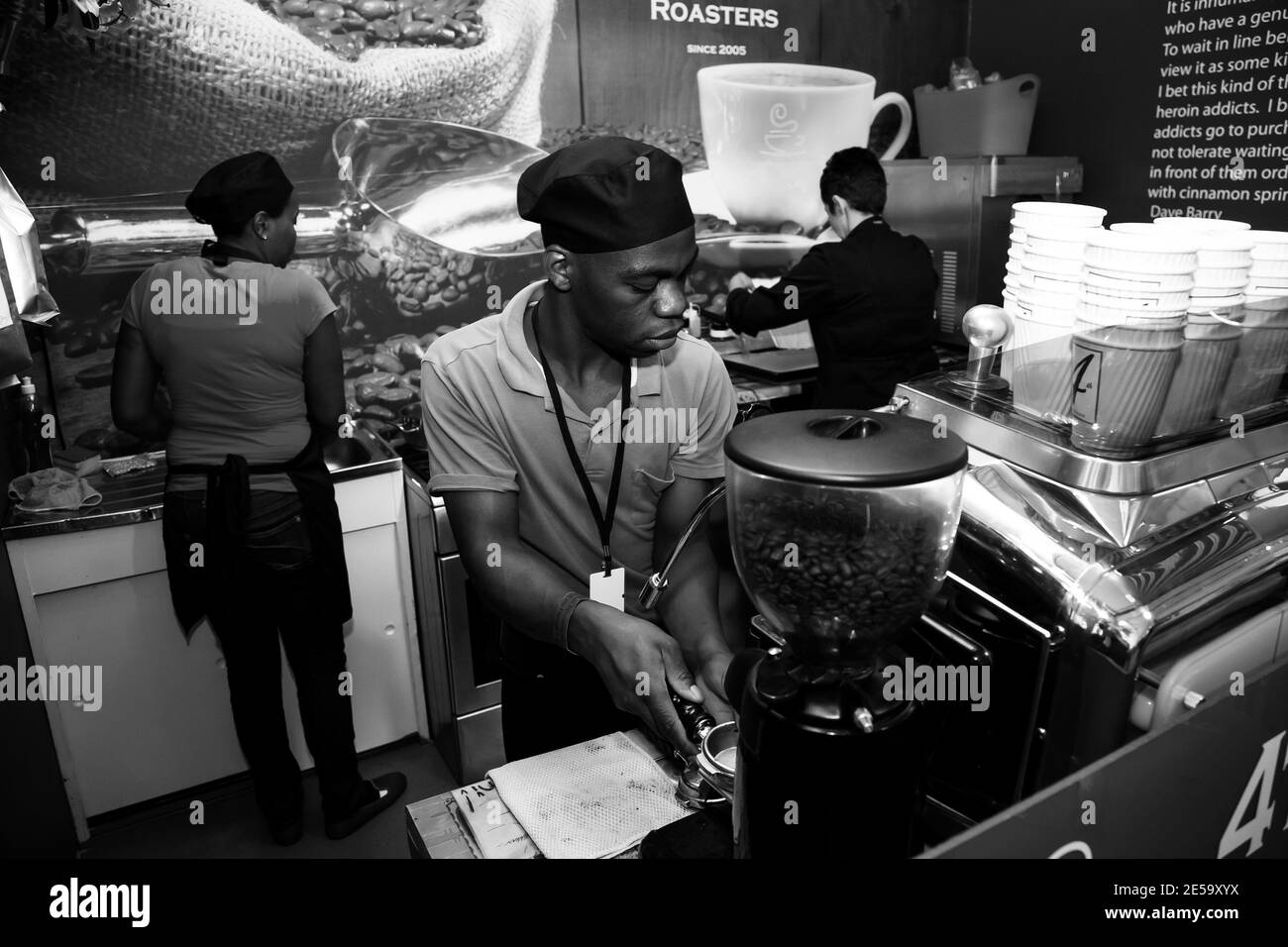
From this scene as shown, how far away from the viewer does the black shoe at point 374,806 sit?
8.38ft

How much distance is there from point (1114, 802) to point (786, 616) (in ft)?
1.09

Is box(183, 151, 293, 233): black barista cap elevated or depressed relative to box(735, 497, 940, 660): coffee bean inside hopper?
elevated

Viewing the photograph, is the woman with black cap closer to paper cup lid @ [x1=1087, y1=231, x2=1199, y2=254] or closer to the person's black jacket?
the person's black jacket

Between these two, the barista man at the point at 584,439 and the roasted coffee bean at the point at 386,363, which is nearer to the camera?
→ the barista man at the point at 584,439

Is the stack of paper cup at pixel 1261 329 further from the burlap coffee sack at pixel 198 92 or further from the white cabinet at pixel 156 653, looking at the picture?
the burlap coffee sack at pixel 198 92

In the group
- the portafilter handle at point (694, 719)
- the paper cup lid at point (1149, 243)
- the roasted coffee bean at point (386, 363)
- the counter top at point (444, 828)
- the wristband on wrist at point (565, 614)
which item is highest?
the paper cup lid at point (1149, 243)

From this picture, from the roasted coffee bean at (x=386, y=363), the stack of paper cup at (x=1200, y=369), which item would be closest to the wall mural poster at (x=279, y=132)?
the roasted coffee bean at (x=386, y=363)

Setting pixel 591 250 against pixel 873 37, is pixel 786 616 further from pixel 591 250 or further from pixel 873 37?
pixel 873 37

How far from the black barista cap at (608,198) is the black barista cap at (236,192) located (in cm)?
113

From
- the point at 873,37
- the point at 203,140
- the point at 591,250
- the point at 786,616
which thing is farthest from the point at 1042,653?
the point at 873,37

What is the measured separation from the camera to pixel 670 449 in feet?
5.16

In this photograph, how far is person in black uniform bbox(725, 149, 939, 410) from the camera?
9.68 ft

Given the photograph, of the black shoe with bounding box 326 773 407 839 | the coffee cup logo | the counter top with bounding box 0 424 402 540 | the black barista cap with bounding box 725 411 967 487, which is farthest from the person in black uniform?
the black barista cap with bounding box 725 411 967 487

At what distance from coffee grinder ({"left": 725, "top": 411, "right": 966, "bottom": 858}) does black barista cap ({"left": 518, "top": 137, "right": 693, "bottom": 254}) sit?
1.83 ft
